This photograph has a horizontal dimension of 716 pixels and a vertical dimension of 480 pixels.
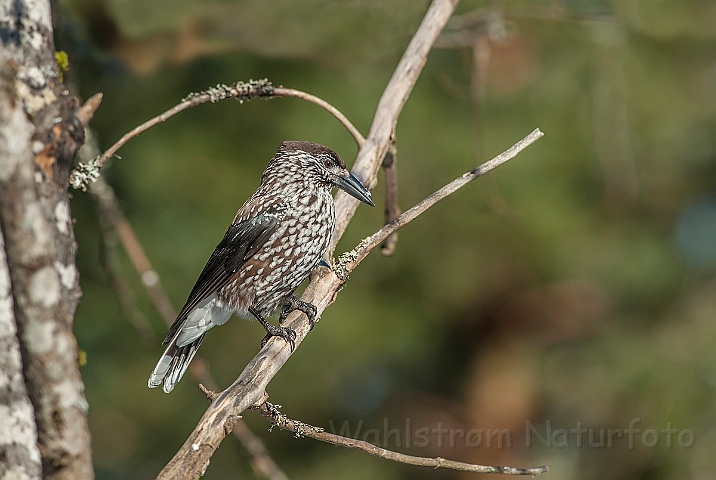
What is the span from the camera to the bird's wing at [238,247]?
10.7 ft

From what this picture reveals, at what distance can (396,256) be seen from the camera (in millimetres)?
6586

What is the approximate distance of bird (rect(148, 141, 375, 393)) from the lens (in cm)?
318

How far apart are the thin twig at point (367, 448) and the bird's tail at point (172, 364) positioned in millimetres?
986

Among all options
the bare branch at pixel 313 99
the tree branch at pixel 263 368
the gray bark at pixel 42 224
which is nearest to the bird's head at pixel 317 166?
the bare branch at pixel 313 99

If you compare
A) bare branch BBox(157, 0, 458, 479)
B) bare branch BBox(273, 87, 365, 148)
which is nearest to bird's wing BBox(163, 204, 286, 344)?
bare branch BBox(157, 0, 458, 479)

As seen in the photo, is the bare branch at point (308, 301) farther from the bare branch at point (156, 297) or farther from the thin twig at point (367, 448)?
the bare branch at point (156, 297)

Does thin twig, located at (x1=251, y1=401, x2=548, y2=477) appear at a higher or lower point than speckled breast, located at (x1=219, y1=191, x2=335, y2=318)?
lower

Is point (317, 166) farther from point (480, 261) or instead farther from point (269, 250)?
point (480, 261)

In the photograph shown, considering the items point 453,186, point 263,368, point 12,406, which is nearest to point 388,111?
point 453,186

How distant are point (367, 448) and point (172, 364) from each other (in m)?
1.37

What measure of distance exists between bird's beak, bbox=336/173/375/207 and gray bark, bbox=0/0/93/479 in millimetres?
1627

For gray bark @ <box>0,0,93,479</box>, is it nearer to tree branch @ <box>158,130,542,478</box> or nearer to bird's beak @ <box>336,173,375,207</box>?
tree branch @ <box>158,130,542,478</box>

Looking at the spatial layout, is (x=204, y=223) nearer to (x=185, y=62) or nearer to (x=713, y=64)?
(x=185, y=62)

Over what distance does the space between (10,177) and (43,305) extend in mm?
259
